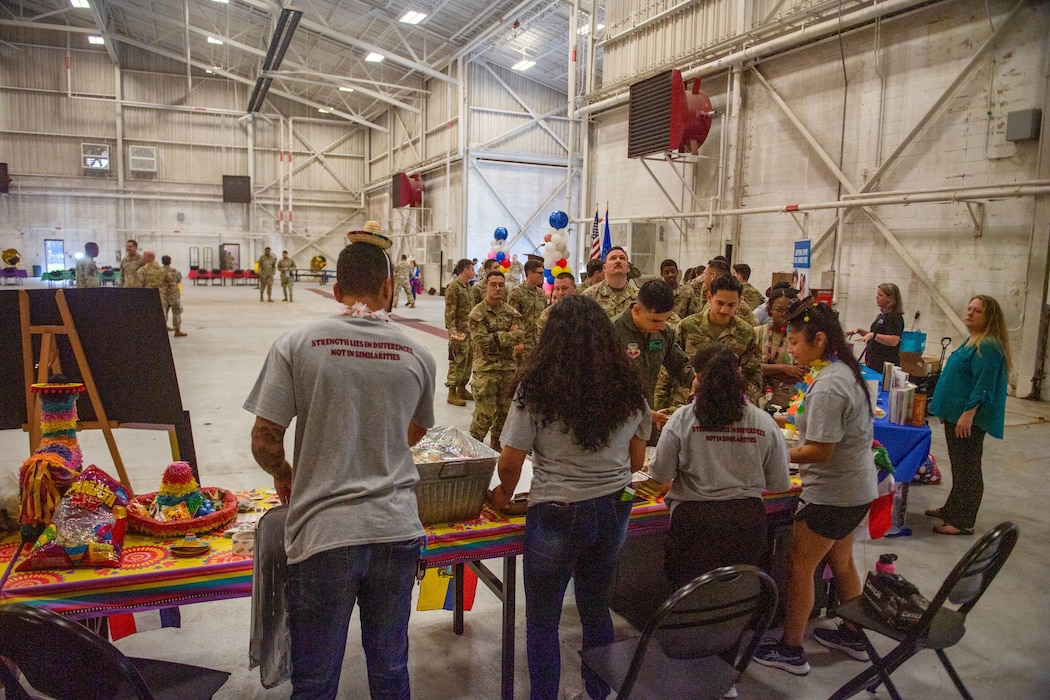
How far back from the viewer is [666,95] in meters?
11.6

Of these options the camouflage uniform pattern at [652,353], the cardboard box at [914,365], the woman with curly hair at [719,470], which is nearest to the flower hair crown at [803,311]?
the woman with curly hair at [719,470]

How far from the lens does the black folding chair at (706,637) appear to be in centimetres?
189

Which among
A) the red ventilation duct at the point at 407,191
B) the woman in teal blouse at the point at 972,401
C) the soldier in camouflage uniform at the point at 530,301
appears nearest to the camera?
the woman in teal blouse at the point at 972,401

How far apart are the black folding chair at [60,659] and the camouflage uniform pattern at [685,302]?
6010 millimetres

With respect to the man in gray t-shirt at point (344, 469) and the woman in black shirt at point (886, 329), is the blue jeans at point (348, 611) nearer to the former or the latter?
the man in gray t-shirt at point (344, 469)

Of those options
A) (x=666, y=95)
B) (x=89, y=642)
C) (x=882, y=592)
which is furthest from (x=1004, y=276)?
(x=89, y=642)

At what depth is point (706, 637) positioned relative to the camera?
6.46 feet

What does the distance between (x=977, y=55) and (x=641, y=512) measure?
27.6 ft

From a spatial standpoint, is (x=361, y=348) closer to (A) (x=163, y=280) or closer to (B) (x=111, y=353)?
(B) (x=111, y=353)

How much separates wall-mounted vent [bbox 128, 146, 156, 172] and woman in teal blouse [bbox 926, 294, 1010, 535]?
99.3 feet

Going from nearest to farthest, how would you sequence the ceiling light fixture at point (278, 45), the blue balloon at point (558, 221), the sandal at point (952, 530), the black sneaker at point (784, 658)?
the black sneaker at point (784, 658)
the sandal at point (952, 530)
the blue balloon at point (558, 221)
the ceiling light fixture at point (278, 45)

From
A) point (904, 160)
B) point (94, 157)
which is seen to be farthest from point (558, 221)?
point (94, 157)

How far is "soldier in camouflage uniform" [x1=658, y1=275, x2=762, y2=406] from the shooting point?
4.33 m

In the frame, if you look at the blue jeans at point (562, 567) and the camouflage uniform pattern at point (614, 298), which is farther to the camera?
the camouflage uniform pattern at point (614, 298)
